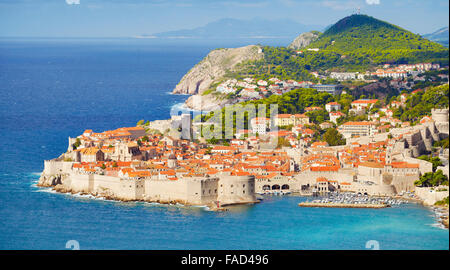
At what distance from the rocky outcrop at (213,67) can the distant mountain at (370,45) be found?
3641 mm

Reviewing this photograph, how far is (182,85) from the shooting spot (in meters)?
47.3

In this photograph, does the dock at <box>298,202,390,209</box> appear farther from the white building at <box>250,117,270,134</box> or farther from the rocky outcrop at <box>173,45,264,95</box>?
the rocky outcrop at <box>173,45,264,95</box>

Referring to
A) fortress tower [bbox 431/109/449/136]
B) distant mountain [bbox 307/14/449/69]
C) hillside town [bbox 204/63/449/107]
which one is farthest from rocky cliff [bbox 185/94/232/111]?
fortress tower [bbox 431/109/449/136]

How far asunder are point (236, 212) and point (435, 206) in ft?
13.2

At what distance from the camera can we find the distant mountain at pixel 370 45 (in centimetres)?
4258

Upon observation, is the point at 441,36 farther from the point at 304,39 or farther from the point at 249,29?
the point at 304,39

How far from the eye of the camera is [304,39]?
60094 mm

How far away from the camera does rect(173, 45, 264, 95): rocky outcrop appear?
4625 centimetres

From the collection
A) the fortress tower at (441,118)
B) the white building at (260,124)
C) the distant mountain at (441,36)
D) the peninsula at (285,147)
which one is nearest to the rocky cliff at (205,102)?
the peninsula at (285,147)

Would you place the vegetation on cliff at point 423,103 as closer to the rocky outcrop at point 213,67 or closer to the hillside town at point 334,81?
the hillside town at point 334,81

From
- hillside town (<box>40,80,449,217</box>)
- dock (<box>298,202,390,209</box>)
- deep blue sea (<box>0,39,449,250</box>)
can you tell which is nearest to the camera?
deep blue sea (<box>0,39,449,250</box>)

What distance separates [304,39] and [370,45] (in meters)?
11.6

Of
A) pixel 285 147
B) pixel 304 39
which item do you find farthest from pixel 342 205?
pixel 304 39

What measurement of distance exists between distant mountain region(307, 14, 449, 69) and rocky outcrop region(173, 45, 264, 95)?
3.64 meters
